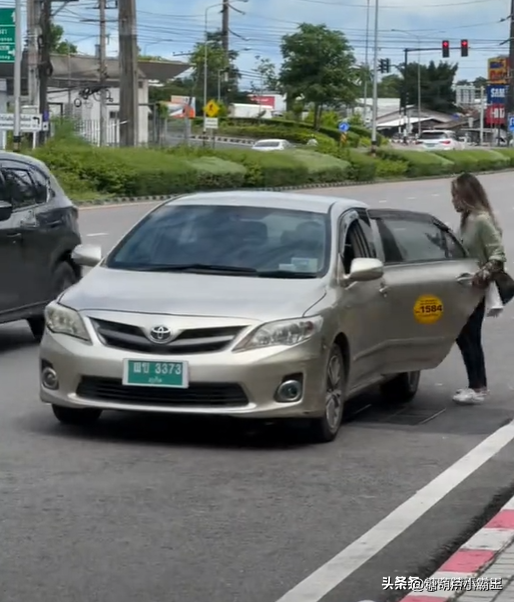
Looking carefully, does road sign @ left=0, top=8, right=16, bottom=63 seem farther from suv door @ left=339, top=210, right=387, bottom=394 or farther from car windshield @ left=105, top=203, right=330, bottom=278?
suv door @ left=339, top=210, right=387, bottom=394

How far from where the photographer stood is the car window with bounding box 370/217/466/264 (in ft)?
35.1

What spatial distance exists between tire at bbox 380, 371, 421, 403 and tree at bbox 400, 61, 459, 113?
163067 millimetres

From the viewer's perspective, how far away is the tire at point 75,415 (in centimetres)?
A: 923

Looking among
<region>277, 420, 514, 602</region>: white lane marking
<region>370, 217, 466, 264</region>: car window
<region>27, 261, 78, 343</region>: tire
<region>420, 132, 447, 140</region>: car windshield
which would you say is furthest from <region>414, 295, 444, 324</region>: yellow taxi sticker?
<region>420, 132, 447, 140</region>: car windshield

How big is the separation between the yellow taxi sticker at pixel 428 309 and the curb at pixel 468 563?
3.02 metres

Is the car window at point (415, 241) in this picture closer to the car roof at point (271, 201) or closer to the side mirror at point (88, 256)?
the car roof at point (271, 201)

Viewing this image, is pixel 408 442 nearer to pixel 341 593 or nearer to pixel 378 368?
pixel 378 368

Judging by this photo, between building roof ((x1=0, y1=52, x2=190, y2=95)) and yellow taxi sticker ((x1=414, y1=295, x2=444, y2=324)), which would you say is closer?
yellow taxi sticker ((x1=414, y1=295, x2=444, y2=324))

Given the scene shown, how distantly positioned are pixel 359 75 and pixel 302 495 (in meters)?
90.7

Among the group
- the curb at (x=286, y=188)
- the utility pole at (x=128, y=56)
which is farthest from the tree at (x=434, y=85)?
the utility pole at (x=128, y=56)

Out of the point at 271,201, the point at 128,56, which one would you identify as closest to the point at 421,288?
the point at 271,201

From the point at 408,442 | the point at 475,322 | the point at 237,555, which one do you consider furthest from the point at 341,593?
the point at 475,322

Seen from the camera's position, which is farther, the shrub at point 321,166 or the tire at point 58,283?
the shrub at point 321,166

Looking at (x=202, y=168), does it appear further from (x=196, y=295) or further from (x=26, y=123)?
(x=196, y=295)
